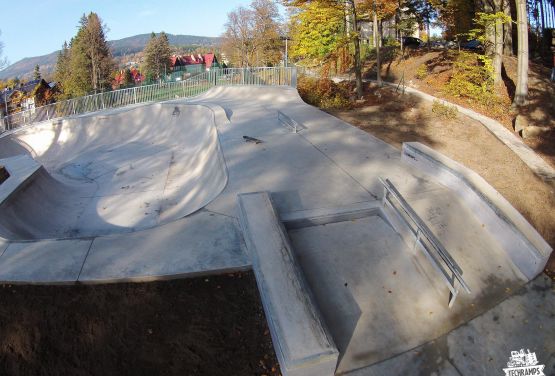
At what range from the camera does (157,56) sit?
249 feet

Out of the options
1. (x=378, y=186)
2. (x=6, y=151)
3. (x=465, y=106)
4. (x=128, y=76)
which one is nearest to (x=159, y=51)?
(x=128, y=76)

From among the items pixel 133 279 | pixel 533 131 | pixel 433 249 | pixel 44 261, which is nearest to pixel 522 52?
pixel 533 131

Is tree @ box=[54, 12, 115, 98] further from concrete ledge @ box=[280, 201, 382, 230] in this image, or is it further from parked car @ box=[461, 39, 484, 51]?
concrete ledge @ box=[280, 201, 382, 230]

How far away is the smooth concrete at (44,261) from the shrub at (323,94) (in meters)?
12.4

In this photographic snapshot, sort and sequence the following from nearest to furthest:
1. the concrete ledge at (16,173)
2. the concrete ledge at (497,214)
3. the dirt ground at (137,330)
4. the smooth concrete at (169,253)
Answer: the dirt ground at (137,330) → the smooth concrete at (169,253) → the concrete ledge at (497,214) → the concrete ledge at (16,173)

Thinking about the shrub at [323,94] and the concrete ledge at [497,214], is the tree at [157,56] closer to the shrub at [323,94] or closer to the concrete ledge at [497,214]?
the shrub at [323,94]

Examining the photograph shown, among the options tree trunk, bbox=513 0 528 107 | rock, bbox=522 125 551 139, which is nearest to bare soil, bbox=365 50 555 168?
rock, bbox=522 125 551 139

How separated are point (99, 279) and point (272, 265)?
215 cm

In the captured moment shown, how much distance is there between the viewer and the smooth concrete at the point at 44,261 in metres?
4.60

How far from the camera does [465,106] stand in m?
14.3

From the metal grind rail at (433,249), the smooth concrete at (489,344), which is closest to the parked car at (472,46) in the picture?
the metal grind rail at (433,249)

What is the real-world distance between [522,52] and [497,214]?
960 cm

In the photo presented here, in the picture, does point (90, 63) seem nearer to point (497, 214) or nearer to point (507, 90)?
point (507, 90)

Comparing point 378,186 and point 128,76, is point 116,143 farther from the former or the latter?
point 128,76
